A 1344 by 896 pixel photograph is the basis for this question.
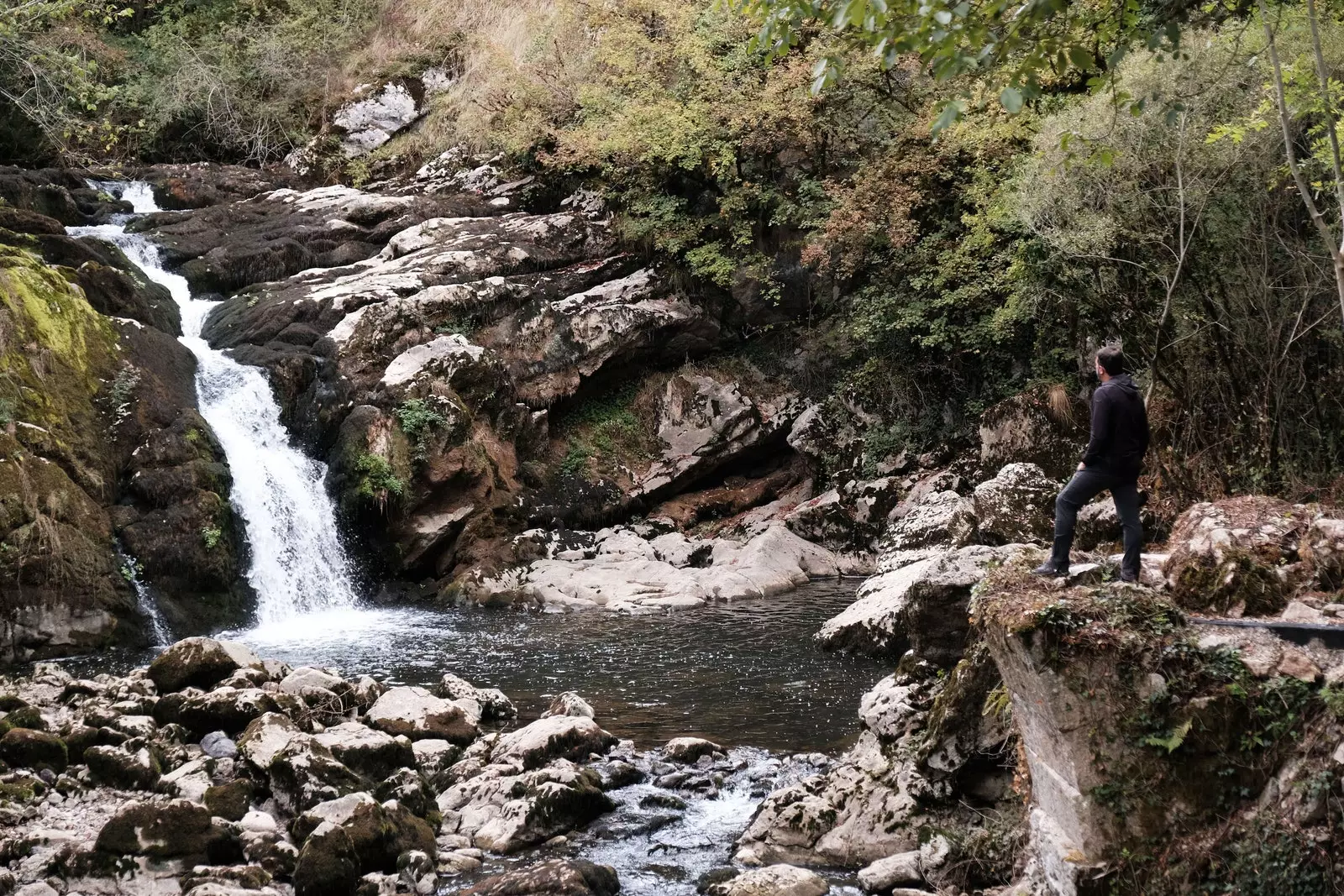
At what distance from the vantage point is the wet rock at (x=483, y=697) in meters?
10.1

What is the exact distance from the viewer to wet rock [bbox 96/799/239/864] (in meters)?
6.16

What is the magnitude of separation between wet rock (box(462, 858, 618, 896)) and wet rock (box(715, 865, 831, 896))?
2.45 feet

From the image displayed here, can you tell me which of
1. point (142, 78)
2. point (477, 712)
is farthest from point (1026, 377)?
point (142, 78)

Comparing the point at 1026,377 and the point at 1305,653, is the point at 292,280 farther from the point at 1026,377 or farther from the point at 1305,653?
the point at 1305,653

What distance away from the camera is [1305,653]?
15.1 feet

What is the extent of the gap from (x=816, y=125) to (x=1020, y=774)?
695 inches

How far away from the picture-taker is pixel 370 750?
26.0 ft

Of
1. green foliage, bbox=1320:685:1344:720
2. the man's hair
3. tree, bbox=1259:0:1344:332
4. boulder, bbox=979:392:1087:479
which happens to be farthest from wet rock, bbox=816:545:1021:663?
boulder, bbox=979:392:1087:479

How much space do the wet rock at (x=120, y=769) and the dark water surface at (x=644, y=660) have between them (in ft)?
12.1

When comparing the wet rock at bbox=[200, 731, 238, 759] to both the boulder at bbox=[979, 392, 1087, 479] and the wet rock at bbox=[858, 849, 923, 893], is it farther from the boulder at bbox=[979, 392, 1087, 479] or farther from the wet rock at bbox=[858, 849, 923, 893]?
the boulder at bbox=[979, 392, 1087, 479]

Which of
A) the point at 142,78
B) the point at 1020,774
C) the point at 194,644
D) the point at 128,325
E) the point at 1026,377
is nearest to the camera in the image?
the point at 1020,774

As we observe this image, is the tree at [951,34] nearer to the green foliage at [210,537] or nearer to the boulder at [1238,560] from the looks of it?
the boulder at [1238,560]

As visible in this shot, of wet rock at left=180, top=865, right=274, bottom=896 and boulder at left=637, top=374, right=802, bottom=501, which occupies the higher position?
boulder at left=637, top=374, right=802, bottom=501

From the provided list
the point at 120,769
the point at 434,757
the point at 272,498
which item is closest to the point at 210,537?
the point at 272,498
